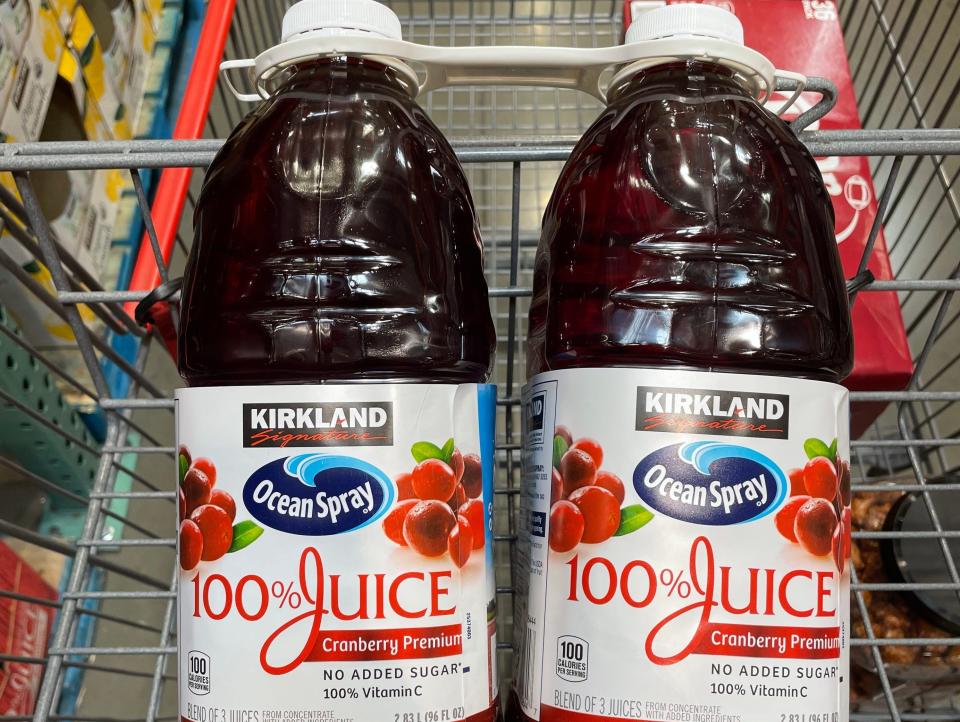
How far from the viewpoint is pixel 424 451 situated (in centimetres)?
57

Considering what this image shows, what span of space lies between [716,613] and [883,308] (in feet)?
1.95

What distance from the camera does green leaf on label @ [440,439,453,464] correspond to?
575mm

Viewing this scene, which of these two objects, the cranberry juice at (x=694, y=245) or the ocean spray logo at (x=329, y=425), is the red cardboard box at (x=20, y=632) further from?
the cranberry juice at (x=694, y=245)

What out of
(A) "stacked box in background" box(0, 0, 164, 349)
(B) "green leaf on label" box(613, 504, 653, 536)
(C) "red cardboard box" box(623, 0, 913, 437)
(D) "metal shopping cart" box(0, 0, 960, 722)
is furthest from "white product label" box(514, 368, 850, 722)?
(A) "stacked box in background" box(0, 0, 164, 349)

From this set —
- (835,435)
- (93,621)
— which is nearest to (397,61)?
(835,435)

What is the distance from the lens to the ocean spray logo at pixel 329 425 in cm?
56

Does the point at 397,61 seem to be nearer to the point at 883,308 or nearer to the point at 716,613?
the point at 716,613

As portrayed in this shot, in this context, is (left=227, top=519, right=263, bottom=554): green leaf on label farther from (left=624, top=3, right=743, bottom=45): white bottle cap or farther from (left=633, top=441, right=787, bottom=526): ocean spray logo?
(left=624, top=3, right=743, bottom=45): white bottle cap

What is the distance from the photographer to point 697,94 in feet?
2.18

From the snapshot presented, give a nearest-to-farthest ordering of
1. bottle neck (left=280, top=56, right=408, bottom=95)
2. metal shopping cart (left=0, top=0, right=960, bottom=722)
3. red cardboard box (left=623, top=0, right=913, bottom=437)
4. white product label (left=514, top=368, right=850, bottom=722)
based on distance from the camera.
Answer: white product label (left=514, top=368, right=850, bottom=722) → bottle neck (left=280, top=56, right=408, bottom=95) → metal shopping cart (left=0, top=0, right=960, bottom=722) → red cardboard box (left=623, top=0, right=913, bottom=437)

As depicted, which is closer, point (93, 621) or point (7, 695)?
point (7, 695)

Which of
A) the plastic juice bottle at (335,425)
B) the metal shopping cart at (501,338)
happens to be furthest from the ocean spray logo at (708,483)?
the metal shopping cart at (501,338)

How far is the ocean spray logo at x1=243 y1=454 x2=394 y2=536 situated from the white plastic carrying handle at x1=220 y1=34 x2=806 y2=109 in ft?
1.05

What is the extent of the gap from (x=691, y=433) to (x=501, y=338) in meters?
0.66
